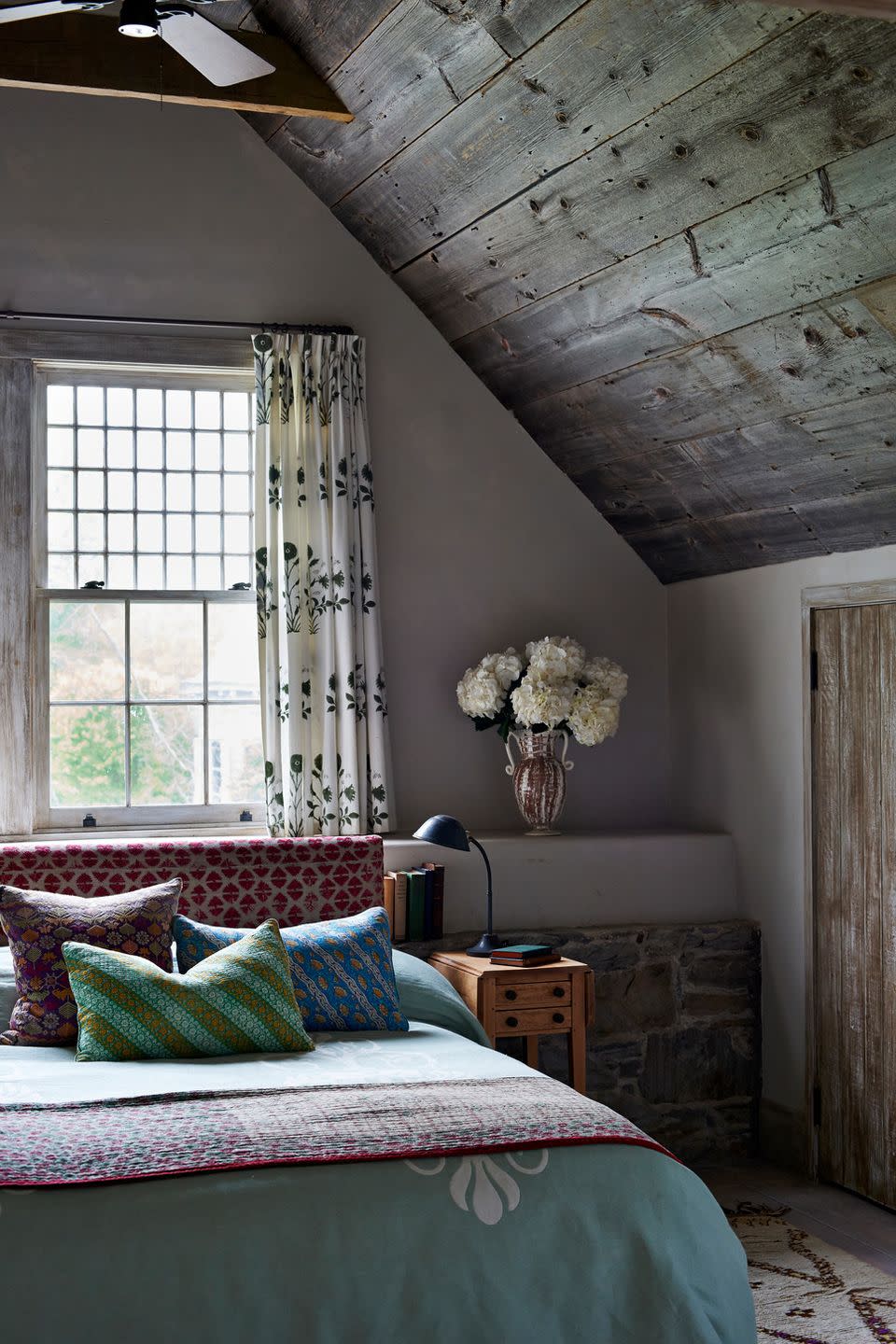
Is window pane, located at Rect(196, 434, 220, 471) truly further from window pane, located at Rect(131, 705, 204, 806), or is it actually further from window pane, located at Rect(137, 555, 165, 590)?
window pane, located at Rect(131, 705, 204, 806)

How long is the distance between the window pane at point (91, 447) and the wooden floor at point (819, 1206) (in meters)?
3.24

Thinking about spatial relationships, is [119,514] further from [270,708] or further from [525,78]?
[525,78]

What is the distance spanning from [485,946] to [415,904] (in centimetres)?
28

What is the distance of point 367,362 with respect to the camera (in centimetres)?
505

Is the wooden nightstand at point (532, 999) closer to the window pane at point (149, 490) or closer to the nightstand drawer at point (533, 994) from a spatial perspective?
the nightstand drawer at point (533, 994)

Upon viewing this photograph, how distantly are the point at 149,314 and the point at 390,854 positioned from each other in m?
2.08

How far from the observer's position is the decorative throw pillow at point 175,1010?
333 cm

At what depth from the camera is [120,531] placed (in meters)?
4.82

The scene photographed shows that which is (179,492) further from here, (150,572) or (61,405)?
(61,405)

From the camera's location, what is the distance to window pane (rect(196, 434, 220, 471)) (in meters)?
4.91

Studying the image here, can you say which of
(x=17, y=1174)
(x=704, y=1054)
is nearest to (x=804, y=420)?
(x=704, y=1054)

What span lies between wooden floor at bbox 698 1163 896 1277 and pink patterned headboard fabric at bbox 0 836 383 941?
1.51m

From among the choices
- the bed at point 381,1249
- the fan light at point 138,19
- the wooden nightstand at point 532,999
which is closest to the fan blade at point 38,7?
the fan light at point 138,19

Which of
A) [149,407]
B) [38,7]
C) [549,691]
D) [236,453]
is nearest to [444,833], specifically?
[549,691]
